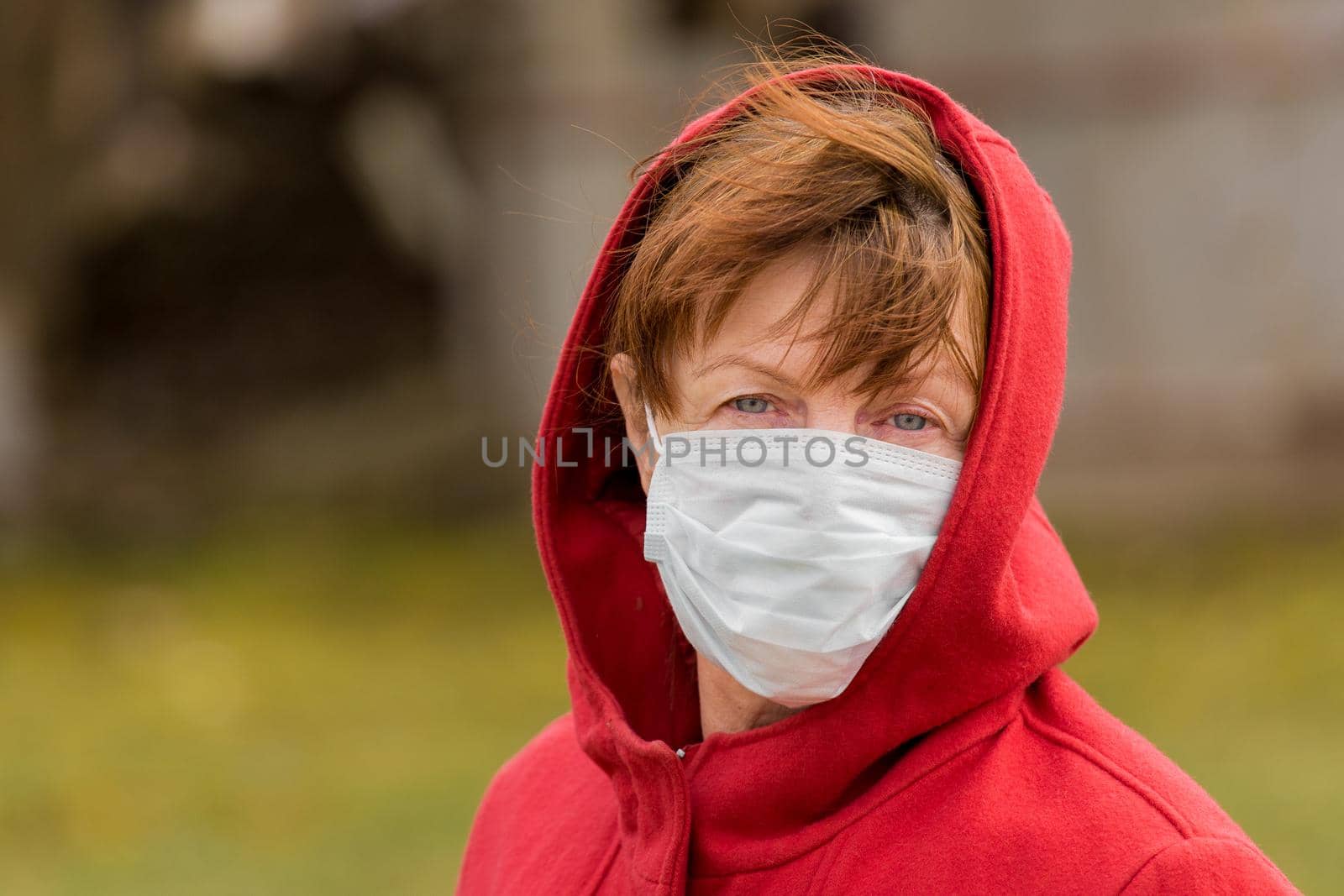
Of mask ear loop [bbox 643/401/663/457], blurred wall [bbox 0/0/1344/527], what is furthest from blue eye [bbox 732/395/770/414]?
blurred wall [bbox 0/0/1344/527]

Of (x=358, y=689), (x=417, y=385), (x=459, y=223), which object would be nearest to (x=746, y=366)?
(x=358, y=689)

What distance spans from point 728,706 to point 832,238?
628 millimetres

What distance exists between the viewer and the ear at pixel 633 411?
1918mm

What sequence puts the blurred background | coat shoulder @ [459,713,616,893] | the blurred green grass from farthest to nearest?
the blurred background
the blurred green grass
coat shoulder @ [459,713,616,893]

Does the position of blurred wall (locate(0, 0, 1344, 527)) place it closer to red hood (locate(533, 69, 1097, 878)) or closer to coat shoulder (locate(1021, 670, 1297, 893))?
red hood (locate(533, 69, 1097, 878))

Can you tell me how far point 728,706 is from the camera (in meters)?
1.95

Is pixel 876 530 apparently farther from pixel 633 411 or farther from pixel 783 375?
pixel 633 411

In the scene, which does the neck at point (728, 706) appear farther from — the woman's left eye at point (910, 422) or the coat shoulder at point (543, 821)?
the woman's left eye at point (910, 422)

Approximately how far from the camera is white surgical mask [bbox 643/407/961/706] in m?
1.66

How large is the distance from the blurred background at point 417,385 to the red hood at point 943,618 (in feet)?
13.6

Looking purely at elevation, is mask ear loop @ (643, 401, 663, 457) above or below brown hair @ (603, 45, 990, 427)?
below

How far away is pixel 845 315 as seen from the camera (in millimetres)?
1635

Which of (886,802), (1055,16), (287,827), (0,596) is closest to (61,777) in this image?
(287,827)

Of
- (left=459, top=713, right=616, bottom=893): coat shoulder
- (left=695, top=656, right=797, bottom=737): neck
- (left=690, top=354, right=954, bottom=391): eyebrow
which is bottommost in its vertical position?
(left=459, top=713, right=616, bottom=893): coat shoulder
